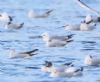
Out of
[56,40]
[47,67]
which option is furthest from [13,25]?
[47,67]

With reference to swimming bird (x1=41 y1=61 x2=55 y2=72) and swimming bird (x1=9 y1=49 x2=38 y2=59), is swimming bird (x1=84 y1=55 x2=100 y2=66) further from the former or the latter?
swimming bird (x1=9 y1=49 x2=38 y2=59)

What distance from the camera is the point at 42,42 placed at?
18.7m

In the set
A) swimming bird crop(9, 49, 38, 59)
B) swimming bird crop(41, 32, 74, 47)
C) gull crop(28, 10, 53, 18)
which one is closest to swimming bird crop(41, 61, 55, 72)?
swimming bird crop(9, 49, 38, 59)

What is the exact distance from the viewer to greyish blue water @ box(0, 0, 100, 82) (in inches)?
550

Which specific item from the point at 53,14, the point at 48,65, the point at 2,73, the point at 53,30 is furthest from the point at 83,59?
the point at 53,14

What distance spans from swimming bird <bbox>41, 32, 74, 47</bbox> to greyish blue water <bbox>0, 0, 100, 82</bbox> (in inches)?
6.9

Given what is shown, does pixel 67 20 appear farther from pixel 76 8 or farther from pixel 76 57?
pixel 76 57

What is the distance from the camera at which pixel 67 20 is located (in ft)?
74.8

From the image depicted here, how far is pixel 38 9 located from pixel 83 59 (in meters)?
10.1

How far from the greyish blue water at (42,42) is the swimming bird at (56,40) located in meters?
0.17

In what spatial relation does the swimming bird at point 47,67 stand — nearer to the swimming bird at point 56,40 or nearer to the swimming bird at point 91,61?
the swimming bird at point 91,61

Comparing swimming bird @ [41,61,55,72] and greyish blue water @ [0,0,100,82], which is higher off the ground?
greyish blue water @ [0,0,100,82]

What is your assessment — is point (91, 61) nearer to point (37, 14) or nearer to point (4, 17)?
point (4, 17)

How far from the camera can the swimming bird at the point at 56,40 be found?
58.8 ft
